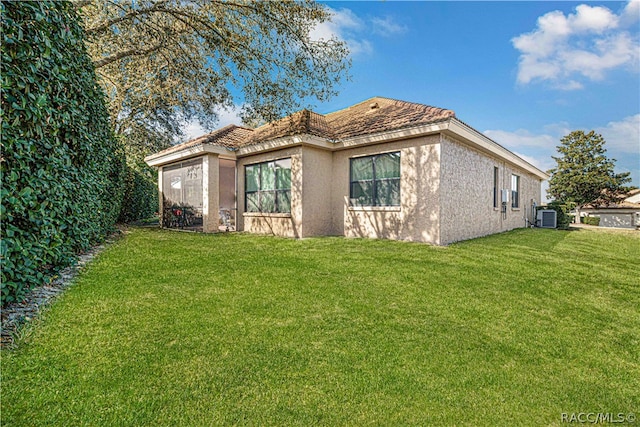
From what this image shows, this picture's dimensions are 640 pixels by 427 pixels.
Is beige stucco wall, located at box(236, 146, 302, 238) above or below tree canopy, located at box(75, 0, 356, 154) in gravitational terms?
below

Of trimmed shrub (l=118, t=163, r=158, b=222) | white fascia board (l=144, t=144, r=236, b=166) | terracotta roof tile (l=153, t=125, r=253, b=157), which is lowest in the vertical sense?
trimmed shrub (l=118, t=163, r=158, b=222)

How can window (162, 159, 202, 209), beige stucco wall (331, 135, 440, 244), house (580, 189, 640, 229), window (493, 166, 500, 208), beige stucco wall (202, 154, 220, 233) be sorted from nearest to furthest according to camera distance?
beige stucco wall (331, 135, 440, 244) < beige stucco wall (202, 154, 220, 233) < window (162, 159, 202, 209) < window (493, 166, 500, 208) < house (580, 189, 640, 229)

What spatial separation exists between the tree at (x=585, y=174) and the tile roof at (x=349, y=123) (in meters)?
33.9

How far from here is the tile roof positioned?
10086mm

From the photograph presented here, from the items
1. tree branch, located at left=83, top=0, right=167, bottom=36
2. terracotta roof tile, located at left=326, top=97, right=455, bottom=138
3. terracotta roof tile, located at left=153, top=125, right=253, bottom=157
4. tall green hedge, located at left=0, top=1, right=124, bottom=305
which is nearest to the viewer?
tall green hedge, located at left=0, top=1, right=124, bottom=305

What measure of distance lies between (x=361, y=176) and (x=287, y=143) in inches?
115

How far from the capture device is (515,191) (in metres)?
16.3

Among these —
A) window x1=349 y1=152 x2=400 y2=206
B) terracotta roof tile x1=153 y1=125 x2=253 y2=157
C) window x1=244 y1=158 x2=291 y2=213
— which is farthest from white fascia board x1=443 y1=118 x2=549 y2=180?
terracotta roof tile x1=153 y1=125 x2=253 y2=157

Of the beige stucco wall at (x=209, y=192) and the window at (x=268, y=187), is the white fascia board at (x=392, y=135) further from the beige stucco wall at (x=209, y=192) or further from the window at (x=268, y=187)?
the beige stucco wall at (x=209, y=192)

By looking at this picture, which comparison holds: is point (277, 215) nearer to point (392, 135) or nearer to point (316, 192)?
point (316, 192)

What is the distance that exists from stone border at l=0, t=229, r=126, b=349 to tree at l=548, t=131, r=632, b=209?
4427 centimetres

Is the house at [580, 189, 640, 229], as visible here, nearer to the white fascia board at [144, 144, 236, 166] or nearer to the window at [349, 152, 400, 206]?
the window at [349, 152, 400, 206]

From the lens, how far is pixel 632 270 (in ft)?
23.0

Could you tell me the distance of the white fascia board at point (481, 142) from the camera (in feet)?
30.4
